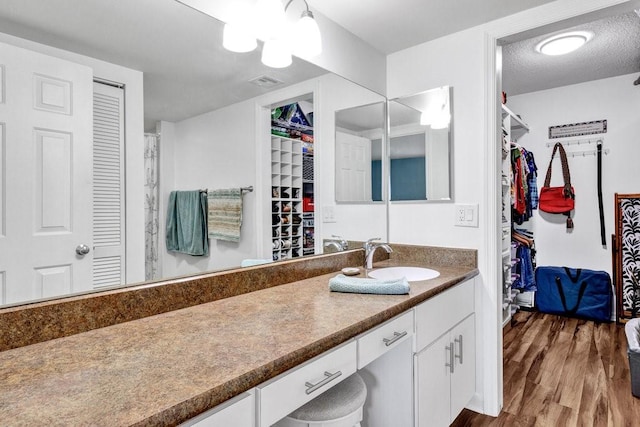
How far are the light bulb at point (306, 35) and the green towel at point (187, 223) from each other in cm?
86

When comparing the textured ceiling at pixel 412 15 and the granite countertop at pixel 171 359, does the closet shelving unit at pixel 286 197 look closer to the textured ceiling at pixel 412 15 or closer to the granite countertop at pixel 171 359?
the granite countertop at pixel 171 359

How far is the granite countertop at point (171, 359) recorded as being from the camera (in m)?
0.65

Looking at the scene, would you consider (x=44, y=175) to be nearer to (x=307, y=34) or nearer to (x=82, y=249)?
(x=82, y=249)

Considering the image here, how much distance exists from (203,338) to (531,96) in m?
4.31

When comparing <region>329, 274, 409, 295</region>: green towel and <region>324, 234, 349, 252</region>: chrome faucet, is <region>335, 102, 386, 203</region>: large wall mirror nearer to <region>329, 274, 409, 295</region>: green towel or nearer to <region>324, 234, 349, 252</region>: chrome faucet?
<region>324, 234, 349, 252</region>: chrome faucet

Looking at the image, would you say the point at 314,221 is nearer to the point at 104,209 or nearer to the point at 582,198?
the point at 104,209

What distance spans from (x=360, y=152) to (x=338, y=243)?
24.1 inches

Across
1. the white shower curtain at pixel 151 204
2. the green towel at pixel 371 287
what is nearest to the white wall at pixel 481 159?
the green towel at pixel 371 287

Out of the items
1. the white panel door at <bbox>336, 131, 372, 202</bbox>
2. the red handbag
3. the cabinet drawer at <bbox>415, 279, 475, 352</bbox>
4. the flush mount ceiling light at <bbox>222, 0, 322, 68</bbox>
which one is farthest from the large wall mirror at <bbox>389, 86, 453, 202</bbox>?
the red handbag

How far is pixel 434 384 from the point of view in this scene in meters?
1.57

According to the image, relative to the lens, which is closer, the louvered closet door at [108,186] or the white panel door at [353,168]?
the louvered closet door at [108,186]

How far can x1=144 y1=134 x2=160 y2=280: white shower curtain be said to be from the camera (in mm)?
1238

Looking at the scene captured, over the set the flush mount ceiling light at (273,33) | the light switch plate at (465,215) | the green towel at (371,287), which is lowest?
the green towel at (371,287)

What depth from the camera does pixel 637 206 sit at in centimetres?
337
